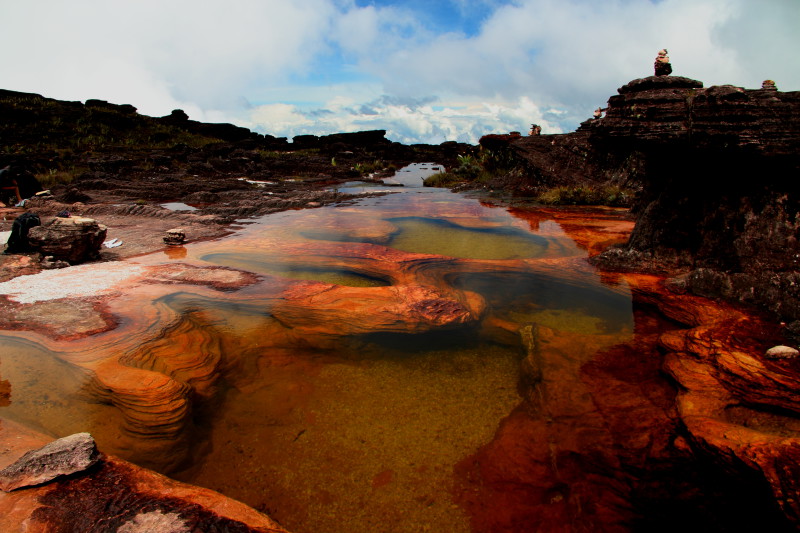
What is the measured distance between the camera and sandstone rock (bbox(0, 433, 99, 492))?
7.29ft

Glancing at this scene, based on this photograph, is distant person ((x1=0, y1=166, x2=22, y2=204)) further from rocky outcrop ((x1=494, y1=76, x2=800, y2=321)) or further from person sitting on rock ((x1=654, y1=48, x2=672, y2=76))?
person sitting on rock ((x1=654, y1=48, x2=672, y2=76))

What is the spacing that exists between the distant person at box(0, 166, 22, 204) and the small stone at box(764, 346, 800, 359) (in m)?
17.4

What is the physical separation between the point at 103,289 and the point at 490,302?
5415 millimetres

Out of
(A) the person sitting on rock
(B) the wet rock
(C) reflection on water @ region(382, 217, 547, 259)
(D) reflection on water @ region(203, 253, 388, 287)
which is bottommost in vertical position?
(D) reflection on water @ region(203, 253, 388, 287)

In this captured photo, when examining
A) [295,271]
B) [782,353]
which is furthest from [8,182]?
[782,353]

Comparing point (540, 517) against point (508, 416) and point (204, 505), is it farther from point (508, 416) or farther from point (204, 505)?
point (204, 505)

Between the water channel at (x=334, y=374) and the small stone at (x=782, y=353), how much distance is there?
1.30 m

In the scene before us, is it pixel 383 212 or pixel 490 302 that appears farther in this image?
pixel 383 212

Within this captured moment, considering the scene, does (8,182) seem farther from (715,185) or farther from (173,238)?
(715,185)

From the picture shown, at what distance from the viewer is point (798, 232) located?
481cm

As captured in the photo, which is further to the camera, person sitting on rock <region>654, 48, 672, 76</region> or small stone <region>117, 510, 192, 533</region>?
person sitting on rock <region>654, 48, 672, 76</region>

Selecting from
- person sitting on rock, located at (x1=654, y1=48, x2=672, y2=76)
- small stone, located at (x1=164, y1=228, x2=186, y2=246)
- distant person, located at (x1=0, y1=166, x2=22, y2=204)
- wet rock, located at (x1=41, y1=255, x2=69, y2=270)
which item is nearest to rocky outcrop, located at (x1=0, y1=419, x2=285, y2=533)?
wet rock, located at (x1=41, y1=255, x2=69, y2=270)

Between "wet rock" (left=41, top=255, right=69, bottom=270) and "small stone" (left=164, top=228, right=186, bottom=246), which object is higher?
"small stone" (left=164, top=228, right=186, bottom=246)

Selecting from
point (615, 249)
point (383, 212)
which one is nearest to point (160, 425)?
point (615, 249)
